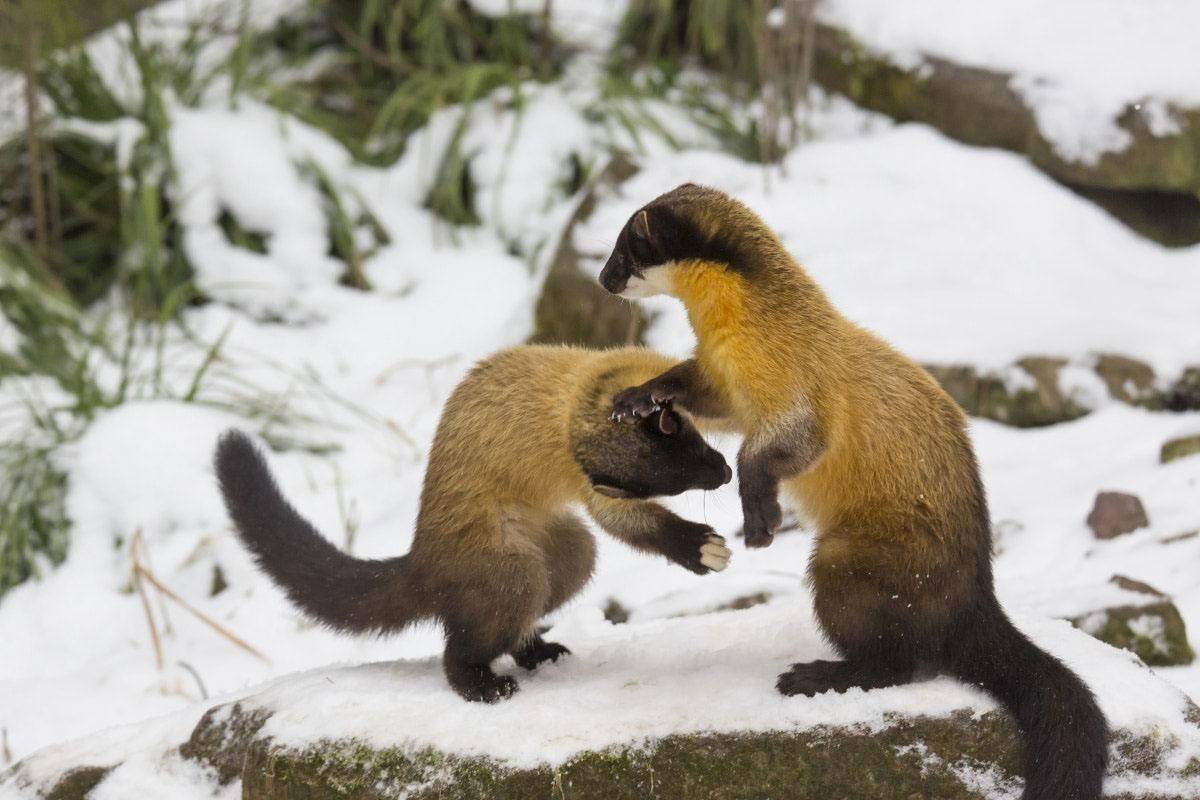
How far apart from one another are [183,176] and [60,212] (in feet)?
3.75

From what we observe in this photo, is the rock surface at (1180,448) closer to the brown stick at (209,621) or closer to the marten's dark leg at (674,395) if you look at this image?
the marten's dark leg at (674,395)

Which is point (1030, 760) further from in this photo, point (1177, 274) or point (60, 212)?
point (60, 212)

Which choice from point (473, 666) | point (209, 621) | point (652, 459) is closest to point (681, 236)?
point (652, 459)

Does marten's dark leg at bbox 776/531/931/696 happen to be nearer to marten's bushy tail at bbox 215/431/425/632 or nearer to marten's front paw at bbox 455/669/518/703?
marten's front paw at bbox 455/669/518/703

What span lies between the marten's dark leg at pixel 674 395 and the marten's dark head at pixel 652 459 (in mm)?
80

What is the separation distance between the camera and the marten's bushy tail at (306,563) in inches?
193

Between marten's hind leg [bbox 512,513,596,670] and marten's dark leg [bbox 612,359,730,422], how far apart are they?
0.64m

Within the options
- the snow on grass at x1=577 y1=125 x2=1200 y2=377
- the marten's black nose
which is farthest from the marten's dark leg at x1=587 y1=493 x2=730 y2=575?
the snow on grass at x1=577 y1=125 x2=1200 y2=377

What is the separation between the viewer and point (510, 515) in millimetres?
4711

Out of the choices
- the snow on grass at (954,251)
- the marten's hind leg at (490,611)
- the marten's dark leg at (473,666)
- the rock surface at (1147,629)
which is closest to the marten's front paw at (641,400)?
the marten's hind leg at (490,611)

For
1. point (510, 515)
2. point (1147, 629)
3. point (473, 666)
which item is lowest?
point (1147, 629)

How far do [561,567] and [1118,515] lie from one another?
3.20 metres

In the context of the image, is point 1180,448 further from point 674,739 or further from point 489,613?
point 489,613

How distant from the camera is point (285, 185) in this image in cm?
1041
